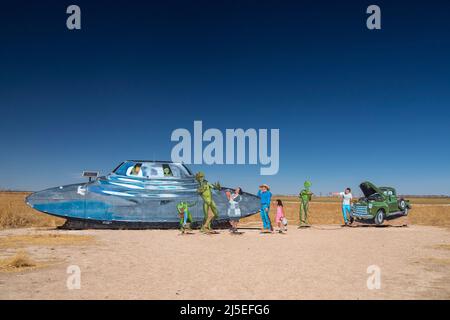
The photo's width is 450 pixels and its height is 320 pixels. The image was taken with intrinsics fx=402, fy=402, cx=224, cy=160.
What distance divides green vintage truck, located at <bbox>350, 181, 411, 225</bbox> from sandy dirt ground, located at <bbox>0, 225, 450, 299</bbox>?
22.7 feet

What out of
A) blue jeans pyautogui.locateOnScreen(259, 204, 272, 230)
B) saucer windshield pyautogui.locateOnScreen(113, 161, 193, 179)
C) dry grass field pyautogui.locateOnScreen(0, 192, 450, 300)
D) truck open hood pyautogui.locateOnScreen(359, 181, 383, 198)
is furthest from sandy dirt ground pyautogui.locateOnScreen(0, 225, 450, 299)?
truck open hood pyautogui.locateOnScreen(359, 181, 383, 198)

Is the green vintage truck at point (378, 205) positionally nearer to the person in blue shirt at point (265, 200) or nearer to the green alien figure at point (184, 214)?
the person in blue shirt at point (265, 200)

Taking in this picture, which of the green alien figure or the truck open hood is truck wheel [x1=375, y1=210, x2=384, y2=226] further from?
the green alien figure

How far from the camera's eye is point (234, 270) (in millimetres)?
A: 9508

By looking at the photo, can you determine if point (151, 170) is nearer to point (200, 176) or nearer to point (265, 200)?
point (200, 176)

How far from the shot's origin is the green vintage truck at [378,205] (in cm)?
2289

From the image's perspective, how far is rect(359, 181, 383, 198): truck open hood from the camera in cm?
2346

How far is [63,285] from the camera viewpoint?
308 inches

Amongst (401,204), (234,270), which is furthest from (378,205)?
(234,270)
